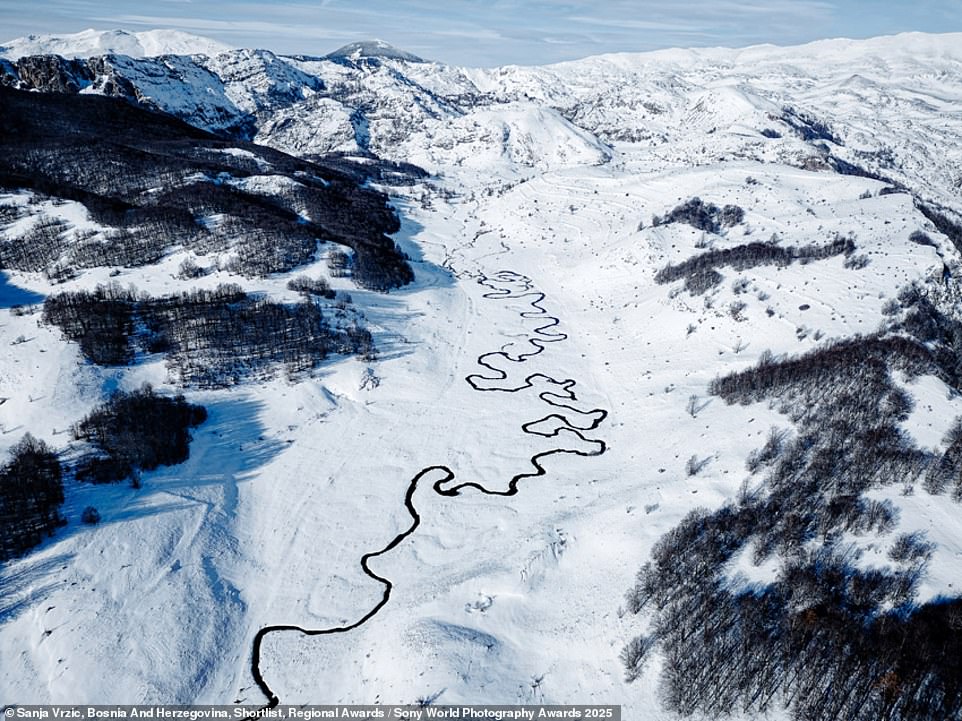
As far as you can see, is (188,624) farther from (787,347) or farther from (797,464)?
(787,347)

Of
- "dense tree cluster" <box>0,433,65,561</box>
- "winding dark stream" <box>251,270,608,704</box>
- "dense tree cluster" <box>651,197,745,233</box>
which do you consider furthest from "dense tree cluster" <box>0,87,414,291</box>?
"dense tree cluster" <box>651,197,745,233</box>

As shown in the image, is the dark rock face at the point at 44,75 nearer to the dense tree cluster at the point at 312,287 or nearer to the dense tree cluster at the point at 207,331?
the dense tree cluster at the point at 312,287

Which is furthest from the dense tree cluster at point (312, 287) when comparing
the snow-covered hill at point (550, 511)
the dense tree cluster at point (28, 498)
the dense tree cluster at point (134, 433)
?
the dense tree cluster at point (28, 498)

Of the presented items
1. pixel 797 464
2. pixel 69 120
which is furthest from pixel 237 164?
pixel 797 464

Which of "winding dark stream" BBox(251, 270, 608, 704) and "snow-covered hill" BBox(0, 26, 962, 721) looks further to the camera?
"winding dark stream" BBox(251, 270, 608, 704)
